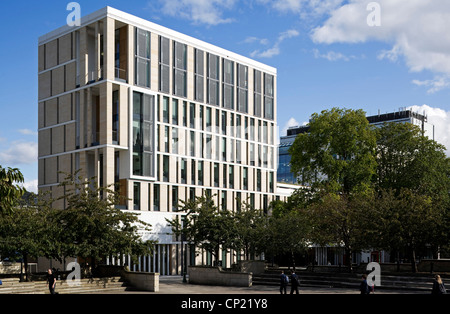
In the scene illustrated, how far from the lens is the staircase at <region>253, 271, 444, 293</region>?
1459 inches

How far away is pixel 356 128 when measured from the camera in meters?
50.2

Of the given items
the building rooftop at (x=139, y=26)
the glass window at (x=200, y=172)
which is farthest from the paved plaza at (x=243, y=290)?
the building rooftop at (x=139, y=26)

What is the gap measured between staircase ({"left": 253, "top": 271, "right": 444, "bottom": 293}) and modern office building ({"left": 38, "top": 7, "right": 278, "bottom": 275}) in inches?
442

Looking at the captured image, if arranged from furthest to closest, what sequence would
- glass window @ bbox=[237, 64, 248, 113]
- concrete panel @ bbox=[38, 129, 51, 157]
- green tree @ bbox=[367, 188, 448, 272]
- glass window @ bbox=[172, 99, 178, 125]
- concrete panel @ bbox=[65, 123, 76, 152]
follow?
glass window @ bbox=[237, 64, 248, 113]
glass window @ bbox=[172, 99, 178, 125]
concrete panel @ bbox=[38, 129, 51, 157]
concrete panel @ bbox=[65, 123, 76, 152]
green tree @ bbox=[367, 188, 448, 272]

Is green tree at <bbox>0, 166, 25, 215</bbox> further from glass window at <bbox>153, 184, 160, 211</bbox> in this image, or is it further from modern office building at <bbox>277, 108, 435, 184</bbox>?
modern office building at <bbox>277, 108, 435, 184</bbox>

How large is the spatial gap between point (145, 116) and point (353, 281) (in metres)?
26.4

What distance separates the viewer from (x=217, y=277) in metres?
41.9

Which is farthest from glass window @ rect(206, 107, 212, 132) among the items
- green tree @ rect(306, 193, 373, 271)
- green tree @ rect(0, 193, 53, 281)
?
green tree @ rect(0, 193, 53, 281)

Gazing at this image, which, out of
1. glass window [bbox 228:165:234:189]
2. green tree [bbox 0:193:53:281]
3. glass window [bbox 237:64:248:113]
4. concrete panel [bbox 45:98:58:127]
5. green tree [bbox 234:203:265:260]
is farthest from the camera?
glass window [bbox 237:64:248:113]

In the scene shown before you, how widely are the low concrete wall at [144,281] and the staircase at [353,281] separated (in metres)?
9.30

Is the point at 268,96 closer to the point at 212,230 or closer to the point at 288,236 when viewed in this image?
the point at 288,236

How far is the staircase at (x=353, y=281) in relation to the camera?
122 ft

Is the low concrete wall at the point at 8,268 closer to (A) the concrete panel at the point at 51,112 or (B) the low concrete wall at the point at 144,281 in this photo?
(B) the low concrete wall at the point at 144,281
